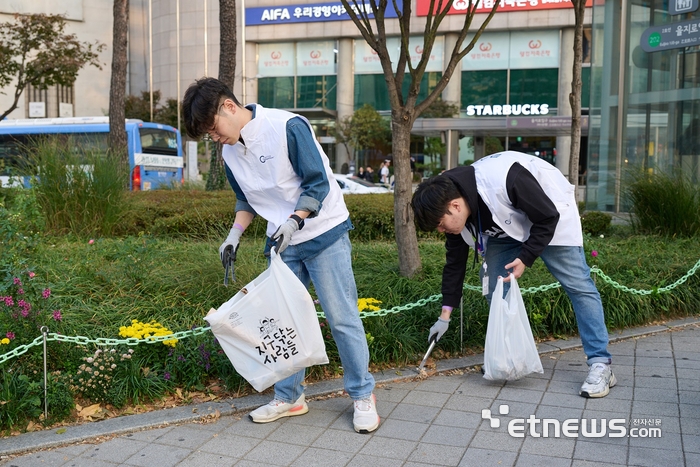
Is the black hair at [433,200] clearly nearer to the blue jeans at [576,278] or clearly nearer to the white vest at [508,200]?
the white vest at [508,200]

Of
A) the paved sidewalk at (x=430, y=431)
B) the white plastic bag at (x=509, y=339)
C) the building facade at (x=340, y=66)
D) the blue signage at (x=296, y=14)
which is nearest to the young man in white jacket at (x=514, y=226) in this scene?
the white plastic bag at (x=509, y=339)

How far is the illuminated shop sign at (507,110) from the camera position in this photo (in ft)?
129

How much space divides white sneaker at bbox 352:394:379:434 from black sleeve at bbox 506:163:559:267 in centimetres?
106

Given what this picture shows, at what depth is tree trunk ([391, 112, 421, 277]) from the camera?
5691mm

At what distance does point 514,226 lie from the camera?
12.6ft

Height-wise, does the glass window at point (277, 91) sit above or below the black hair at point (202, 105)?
above

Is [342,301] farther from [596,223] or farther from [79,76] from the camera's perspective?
[79,76]

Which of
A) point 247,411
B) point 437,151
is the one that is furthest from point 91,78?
point 247,411

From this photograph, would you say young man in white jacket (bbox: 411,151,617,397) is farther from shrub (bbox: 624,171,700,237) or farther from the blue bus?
the blue bus

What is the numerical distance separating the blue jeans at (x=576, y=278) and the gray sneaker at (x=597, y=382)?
45mm

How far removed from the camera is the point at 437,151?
38.7 metres

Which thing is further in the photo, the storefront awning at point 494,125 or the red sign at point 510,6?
the red sign at point 510,6

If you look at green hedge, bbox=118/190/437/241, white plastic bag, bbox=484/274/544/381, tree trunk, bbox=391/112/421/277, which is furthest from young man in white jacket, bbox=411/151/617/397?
green hedge, bbox=118/190/437/241

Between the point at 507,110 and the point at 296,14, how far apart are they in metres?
13.7
